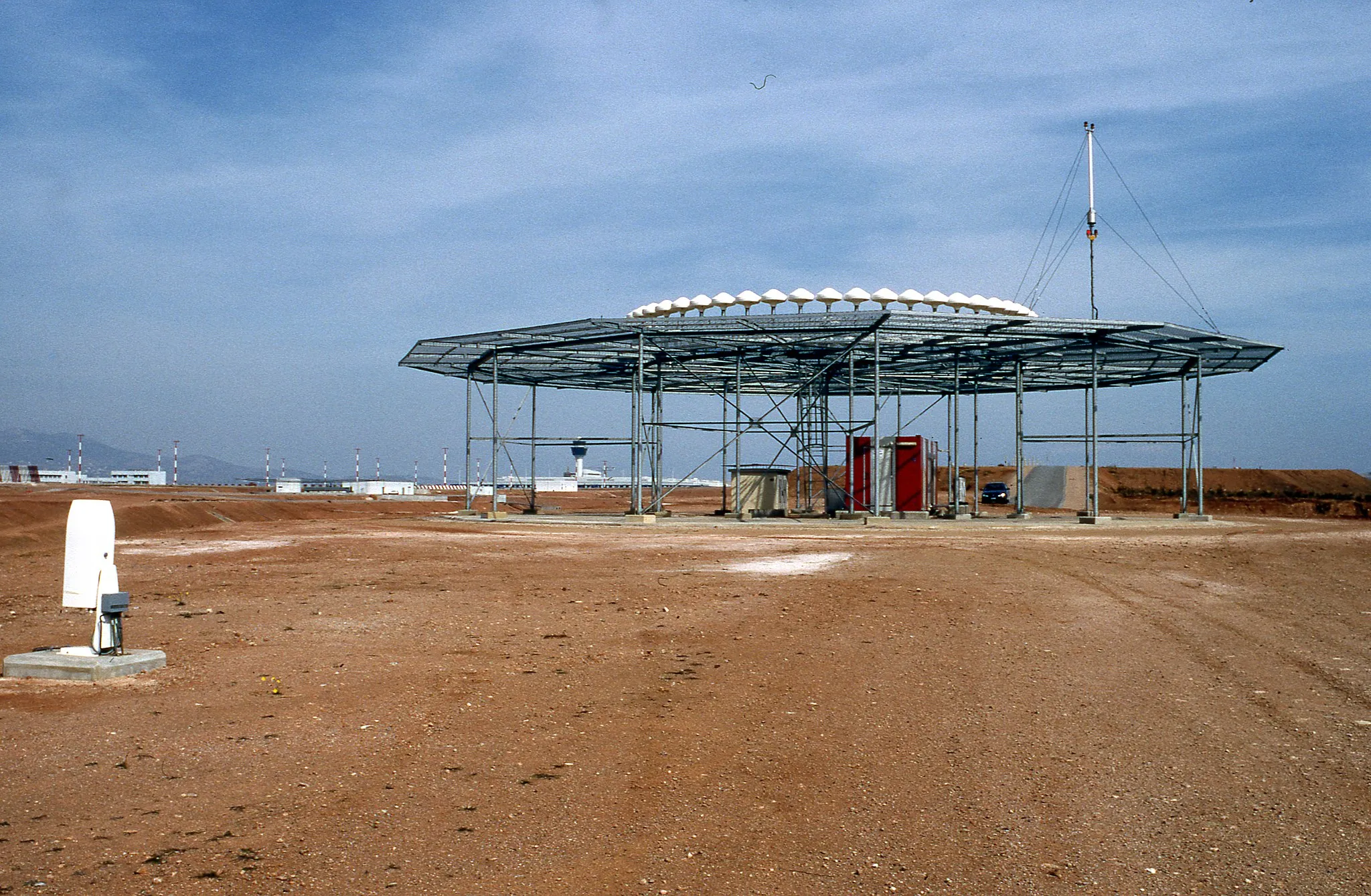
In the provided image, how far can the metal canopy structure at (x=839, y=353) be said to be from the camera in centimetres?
2581

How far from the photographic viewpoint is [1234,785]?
223 inches

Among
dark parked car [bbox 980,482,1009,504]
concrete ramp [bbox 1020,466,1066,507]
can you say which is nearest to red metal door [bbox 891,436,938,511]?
concrete ramp [bbox 1020,466,1066,507]

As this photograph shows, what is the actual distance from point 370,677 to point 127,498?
41941 mm

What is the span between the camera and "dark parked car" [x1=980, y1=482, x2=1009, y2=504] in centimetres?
5294

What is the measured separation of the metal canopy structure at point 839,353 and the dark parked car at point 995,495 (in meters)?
15.2

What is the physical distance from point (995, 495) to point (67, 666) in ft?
165

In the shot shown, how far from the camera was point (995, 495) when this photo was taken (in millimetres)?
53094

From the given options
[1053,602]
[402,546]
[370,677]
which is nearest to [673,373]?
[402,546]

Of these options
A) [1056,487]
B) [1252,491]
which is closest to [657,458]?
[1056,487]

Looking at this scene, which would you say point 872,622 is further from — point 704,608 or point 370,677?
point 370,677

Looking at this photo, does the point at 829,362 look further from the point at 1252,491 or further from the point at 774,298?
the point at 1252,491

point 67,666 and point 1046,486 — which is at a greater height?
point 1046,486

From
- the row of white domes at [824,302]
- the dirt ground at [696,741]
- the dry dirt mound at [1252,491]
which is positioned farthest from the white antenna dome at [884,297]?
the dry dirt mound at [1252,491]

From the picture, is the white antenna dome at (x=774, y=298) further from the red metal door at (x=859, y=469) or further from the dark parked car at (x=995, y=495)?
the dark parked car at (x=995, y=495)
